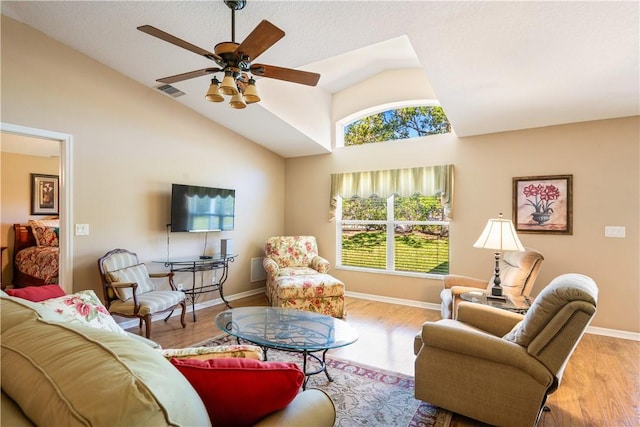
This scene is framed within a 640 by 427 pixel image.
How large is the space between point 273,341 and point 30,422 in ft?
5.48

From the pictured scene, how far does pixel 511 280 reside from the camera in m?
3.21

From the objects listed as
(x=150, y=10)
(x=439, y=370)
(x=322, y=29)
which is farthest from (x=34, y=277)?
(x=439, y=370)

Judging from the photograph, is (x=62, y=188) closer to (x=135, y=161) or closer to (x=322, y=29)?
(x=135, y=161)

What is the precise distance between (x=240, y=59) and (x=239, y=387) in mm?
1996

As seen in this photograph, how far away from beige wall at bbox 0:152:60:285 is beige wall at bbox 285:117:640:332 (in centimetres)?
573

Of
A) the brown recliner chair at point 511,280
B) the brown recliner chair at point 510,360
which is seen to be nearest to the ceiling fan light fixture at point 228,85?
the brown recliner chair at point 510,360

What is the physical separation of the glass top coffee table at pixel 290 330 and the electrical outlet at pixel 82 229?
6.10 feet

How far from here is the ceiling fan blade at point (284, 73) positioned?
2.33 metres

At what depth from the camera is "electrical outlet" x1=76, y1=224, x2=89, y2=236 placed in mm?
3402

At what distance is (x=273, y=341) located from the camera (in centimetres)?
224

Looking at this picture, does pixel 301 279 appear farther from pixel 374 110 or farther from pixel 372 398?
pixel 374 110

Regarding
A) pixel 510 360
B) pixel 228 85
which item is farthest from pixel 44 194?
pixel 510 360

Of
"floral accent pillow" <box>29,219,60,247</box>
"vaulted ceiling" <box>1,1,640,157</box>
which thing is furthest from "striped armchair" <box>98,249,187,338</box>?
"floral accent pillow" <box>29,219,60,247</box>

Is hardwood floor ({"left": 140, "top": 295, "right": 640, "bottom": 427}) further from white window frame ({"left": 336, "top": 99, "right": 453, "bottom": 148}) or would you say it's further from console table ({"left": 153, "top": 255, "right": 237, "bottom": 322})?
white window frame ({"left": 336, "top": 99, "right": 453, "bottom": 148})
